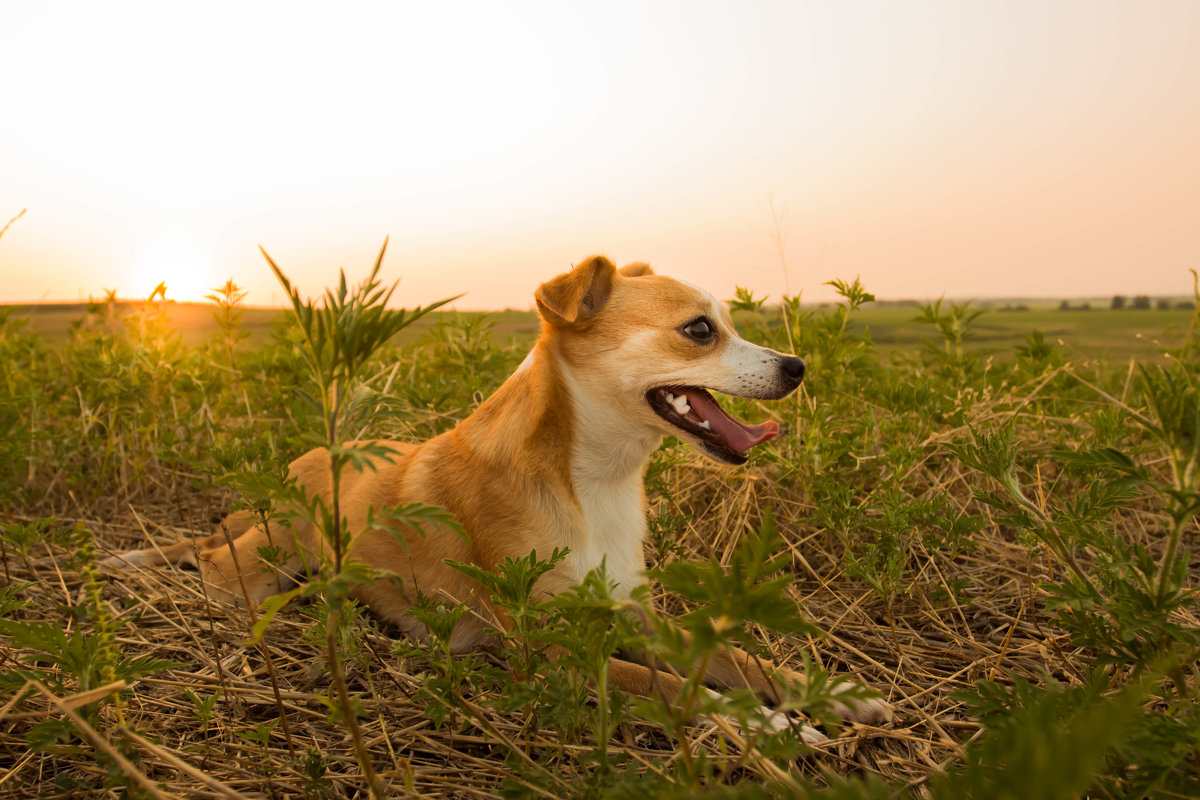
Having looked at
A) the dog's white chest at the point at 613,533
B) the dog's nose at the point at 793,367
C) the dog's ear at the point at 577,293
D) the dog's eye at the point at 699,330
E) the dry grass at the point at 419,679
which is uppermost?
the dog's ear at the point at 577,293

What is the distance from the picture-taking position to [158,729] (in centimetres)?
204

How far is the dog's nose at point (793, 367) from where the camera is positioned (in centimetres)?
286

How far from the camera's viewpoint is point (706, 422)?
2.88 meters

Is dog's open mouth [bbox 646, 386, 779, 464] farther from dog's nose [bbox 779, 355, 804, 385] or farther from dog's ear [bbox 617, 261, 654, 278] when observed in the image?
dog's ear [bbox 617, 261, 654, 278]

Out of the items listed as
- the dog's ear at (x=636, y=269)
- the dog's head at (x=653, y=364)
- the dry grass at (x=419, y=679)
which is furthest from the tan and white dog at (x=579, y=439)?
the dog's ear at (x=636, y=269)

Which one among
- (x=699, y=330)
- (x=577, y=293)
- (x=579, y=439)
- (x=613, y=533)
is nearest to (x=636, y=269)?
(x=699, y=330)

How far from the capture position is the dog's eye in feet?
9.61

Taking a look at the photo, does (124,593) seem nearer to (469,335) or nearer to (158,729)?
(158,729)

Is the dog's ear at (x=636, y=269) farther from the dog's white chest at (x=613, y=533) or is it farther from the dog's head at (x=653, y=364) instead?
the dog's white chest at (x=613, y=533)

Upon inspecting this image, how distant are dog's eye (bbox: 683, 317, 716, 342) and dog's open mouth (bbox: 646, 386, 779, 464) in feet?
0.76

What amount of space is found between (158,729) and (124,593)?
4.39ft

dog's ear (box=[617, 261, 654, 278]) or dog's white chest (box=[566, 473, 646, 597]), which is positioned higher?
→ dog's ear (box=[617, 261, 654, 278])

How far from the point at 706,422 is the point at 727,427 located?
0.10m

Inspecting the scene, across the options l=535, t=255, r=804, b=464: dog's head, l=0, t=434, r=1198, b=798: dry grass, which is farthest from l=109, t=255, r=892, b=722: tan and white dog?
l=0, t=434, r=1198, b=798: dry grass
